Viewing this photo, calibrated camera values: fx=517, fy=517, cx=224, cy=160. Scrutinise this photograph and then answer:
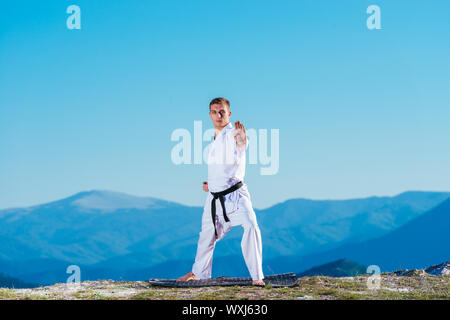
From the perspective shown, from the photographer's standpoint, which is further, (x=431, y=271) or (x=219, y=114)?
(x=431, y=271)

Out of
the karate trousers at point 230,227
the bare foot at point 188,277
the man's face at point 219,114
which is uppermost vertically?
the man's face at point 219,114

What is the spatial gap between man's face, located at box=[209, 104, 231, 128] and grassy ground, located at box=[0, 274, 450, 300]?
304 cm

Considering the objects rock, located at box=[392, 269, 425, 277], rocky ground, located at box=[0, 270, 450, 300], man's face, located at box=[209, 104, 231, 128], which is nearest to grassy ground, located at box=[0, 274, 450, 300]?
rocky ground, located at box=[0, 270, 450, 300]

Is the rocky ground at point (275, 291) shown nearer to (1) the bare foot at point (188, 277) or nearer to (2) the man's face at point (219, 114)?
(1) the bare foot at point (188, 277)

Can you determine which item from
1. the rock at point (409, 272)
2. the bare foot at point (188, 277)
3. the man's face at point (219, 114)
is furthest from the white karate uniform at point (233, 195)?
the rock at point (409, 272)

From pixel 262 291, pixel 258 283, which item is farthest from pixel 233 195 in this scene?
pixel 262 291

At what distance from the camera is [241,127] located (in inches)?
364

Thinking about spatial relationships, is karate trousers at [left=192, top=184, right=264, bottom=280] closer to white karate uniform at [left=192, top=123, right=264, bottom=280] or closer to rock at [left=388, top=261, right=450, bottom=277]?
white karate uniform at [left=192, top=123, right=264, bottom=280]

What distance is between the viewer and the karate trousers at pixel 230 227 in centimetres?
952

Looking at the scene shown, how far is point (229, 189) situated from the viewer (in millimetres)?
9734

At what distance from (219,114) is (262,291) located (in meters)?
3.30

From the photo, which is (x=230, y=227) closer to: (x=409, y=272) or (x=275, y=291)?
(x=275, y=291)

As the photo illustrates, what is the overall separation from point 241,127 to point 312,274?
3.96 metres
